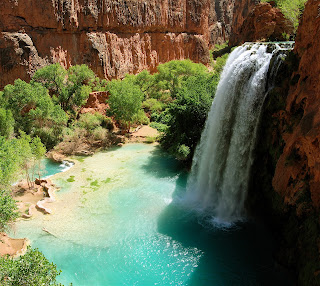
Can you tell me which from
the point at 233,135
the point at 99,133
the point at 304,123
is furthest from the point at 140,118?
the point at 304,123

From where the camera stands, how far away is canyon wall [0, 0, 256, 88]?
99.3ft

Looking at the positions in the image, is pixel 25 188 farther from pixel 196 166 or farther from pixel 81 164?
pixel 196 166

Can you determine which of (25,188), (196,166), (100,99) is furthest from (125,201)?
(100,99)

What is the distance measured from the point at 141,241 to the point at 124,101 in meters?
15.7

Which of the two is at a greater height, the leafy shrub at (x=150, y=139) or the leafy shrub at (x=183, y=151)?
the leafy shrub at (x=183, y=151)

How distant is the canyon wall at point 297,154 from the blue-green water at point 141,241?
141 cm

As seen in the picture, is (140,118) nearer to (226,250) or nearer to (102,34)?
(102,34)

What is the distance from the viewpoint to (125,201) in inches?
674

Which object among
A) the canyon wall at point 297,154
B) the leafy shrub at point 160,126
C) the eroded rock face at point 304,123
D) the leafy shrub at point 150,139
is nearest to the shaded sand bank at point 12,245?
the canyon wall at point 297,154

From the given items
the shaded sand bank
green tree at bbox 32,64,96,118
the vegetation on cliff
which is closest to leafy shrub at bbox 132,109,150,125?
green tree at bbox 32,64,96,118

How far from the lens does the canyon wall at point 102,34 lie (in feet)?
99.3

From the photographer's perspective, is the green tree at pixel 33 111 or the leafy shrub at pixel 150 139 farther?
the leafy shrub at pixel 150 139

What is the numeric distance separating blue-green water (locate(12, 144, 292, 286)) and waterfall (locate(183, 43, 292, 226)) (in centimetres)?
136

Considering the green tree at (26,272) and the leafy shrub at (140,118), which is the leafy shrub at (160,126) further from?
the green tree at (26,272)
